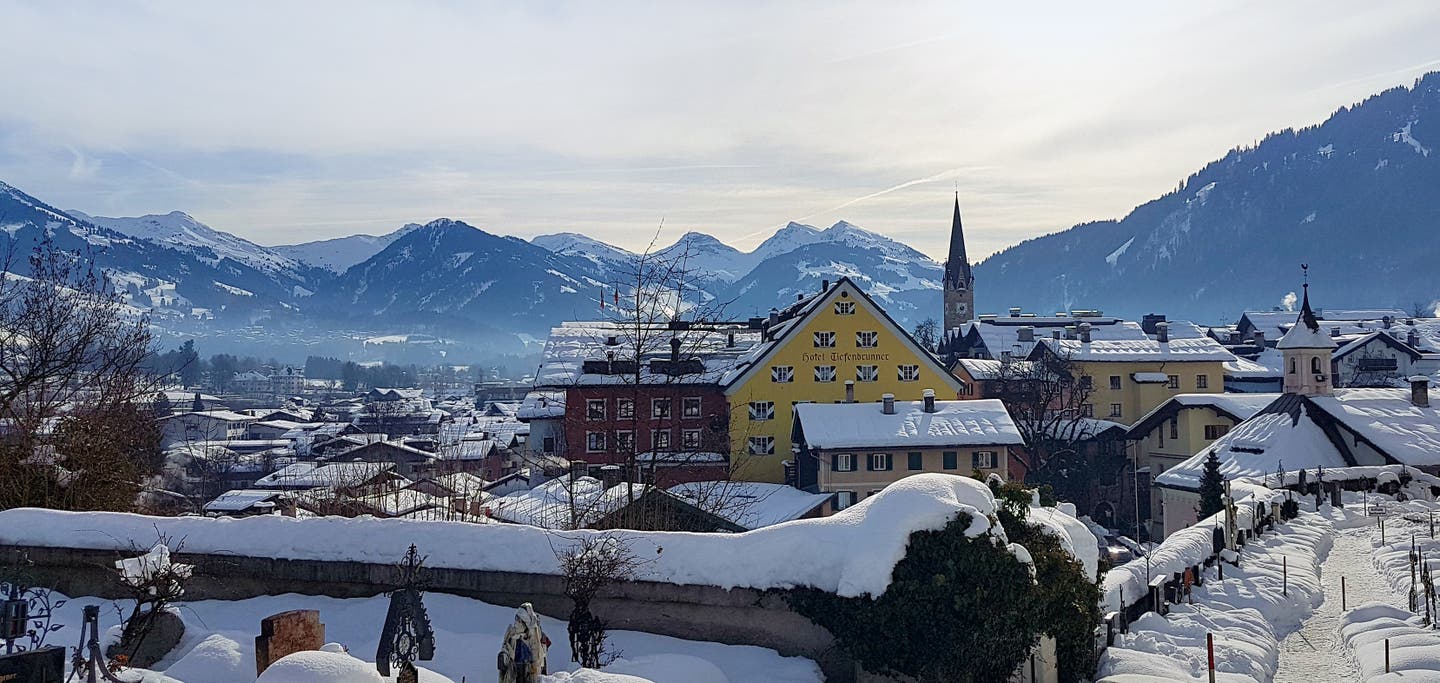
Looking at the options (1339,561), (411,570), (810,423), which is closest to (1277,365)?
(810,423)

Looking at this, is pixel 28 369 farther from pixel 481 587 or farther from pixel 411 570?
pixel 411 570

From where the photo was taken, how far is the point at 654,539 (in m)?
12.0

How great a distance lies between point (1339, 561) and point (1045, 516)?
15155mm

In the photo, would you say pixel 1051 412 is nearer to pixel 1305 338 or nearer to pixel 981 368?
pixel 981 368

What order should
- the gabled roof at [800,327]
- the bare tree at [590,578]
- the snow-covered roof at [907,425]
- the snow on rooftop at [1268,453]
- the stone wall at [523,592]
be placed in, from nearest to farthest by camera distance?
the bare tree at [590,578]
the stone wall at [523,592]
the snow on rooftop at [1268,453]
the snow-covered roof at [907,425]
the gabled roof at [800,327]

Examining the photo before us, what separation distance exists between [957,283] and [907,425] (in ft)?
250

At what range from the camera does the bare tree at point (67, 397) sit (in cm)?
1623

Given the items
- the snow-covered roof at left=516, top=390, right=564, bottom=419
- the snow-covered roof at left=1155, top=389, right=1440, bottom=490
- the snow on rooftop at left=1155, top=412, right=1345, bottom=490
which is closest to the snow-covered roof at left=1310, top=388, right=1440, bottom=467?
the snow-covered roof at left=1155, top=389, right=1440, bottom=490

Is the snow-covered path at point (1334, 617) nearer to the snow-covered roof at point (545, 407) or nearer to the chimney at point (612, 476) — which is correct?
the chimney at point (612, 476)

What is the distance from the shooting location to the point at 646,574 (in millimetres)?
11656

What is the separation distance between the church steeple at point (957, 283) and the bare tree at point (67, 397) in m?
102

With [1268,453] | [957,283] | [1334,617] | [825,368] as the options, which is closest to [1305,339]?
[1268,453]

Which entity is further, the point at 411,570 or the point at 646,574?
the point at 646,574

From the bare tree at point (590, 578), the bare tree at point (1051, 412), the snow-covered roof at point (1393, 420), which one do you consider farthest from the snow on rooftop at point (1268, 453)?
the bare tree at point (590, 578)
